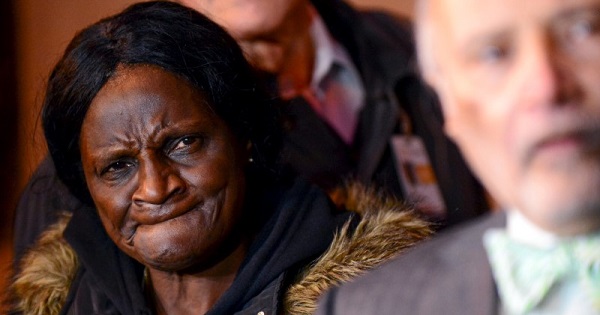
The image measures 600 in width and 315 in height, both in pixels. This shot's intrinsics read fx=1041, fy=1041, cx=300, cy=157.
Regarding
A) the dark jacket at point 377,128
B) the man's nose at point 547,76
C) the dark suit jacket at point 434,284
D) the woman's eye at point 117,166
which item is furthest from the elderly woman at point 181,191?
the man's nose at point 547,76

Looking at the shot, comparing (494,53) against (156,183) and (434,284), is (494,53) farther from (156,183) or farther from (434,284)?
(156,183)

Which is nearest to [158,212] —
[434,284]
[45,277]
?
[45,277]

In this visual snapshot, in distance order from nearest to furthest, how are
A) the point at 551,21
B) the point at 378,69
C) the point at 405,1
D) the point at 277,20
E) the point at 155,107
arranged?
the point at 551,21 < the point at 155,107 < the point at 277,20 < the point at 378,69 < the point at 405,1

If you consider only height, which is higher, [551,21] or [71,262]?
[551,21]

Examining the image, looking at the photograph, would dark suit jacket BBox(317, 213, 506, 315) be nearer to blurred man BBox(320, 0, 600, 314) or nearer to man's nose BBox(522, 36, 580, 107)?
blurred man BBox(320, 0, 600, 314)

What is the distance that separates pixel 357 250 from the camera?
1.71 meters

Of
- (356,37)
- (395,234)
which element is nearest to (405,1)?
(356,37)

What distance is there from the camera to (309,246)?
1725mm

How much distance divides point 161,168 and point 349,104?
3.02 feet

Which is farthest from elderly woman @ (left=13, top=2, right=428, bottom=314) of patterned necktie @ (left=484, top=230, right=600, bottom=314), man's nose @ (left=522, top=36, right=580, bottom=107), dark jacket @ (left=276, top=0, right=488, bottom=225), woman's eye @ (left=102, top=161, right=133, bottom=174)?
man's nose @ (left=522, top=36, right=580, bottom=107)

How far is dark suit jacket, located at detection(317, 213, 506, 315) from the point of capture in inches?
42.4

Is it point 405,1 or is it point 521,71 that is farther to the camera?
point 405,1

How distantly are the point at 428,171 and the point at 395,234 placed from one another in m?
0.72

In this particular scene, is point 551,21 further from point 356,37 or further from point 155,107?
point 356,37
